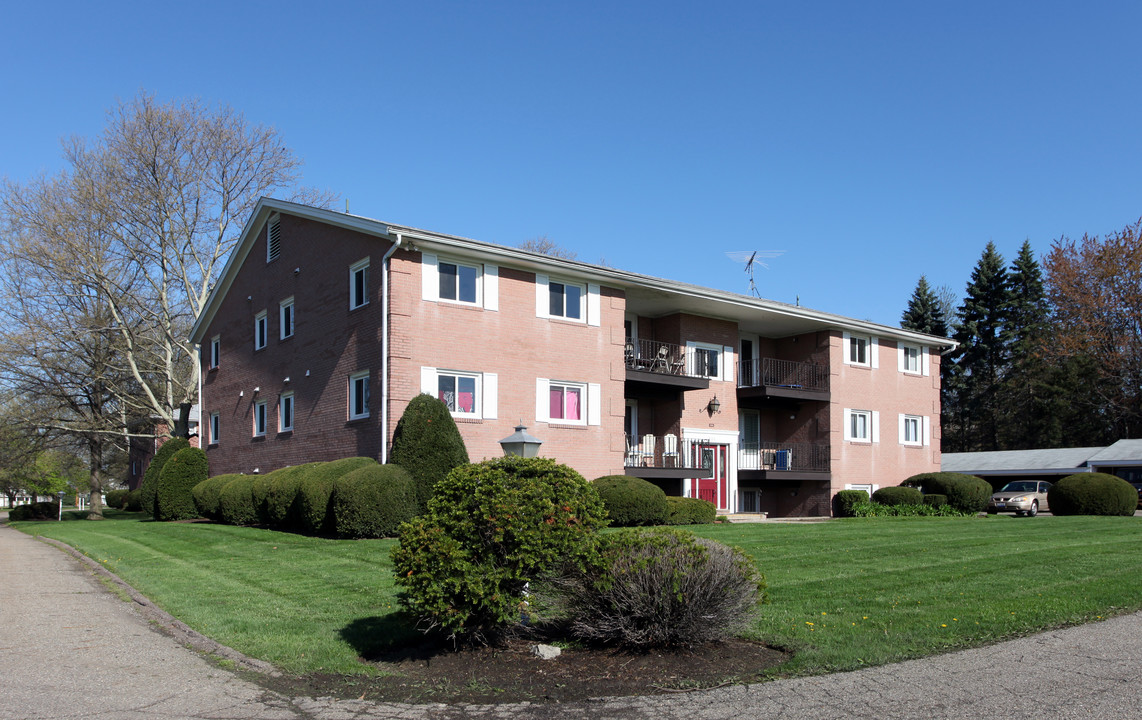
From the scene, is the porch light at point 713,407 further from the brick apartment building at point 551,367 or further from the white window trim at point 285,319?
the white window trim at point 285,319

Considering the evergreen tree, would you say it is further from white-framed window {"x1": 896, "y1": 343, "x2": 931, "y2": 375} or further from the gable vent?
the gable vent

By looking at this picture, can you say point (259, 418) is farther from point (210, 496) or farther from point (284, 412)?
point (210, 496)

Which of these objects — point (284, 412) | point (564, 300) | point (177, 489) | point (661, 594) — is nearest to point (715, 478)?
point (564, 300)

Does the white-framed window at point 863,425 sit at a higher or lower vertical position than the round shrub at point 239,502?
higher

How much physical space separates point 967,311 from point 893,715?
62.3 meters

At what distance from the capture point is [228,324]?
103 feet

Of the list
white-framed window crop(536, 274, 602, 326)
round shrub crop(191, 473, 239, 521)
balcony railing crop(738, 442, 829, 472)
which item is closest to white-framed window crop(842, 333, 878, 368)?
balcony railing crop(738, 442, 829, 472)

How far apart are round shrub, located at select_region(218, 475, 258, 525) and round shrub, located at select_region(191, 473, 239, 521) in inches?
29.1

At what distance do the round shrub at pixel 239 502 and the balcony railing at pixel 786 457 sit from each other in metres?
15.7

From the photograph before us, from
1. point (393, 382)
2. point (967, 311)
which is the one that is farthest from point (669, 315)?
point (967, 311)

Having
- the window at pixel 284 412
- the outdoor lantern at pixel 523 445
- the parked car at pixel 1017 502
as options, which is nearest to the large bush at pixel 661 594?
the outdoor lantern at pixel 523 445

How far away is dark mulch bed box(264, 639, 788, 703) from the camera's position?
265 inches

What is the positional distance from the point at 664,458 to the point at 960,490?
1128 centimetres

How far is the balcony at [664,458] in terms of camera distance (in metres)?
26.2
